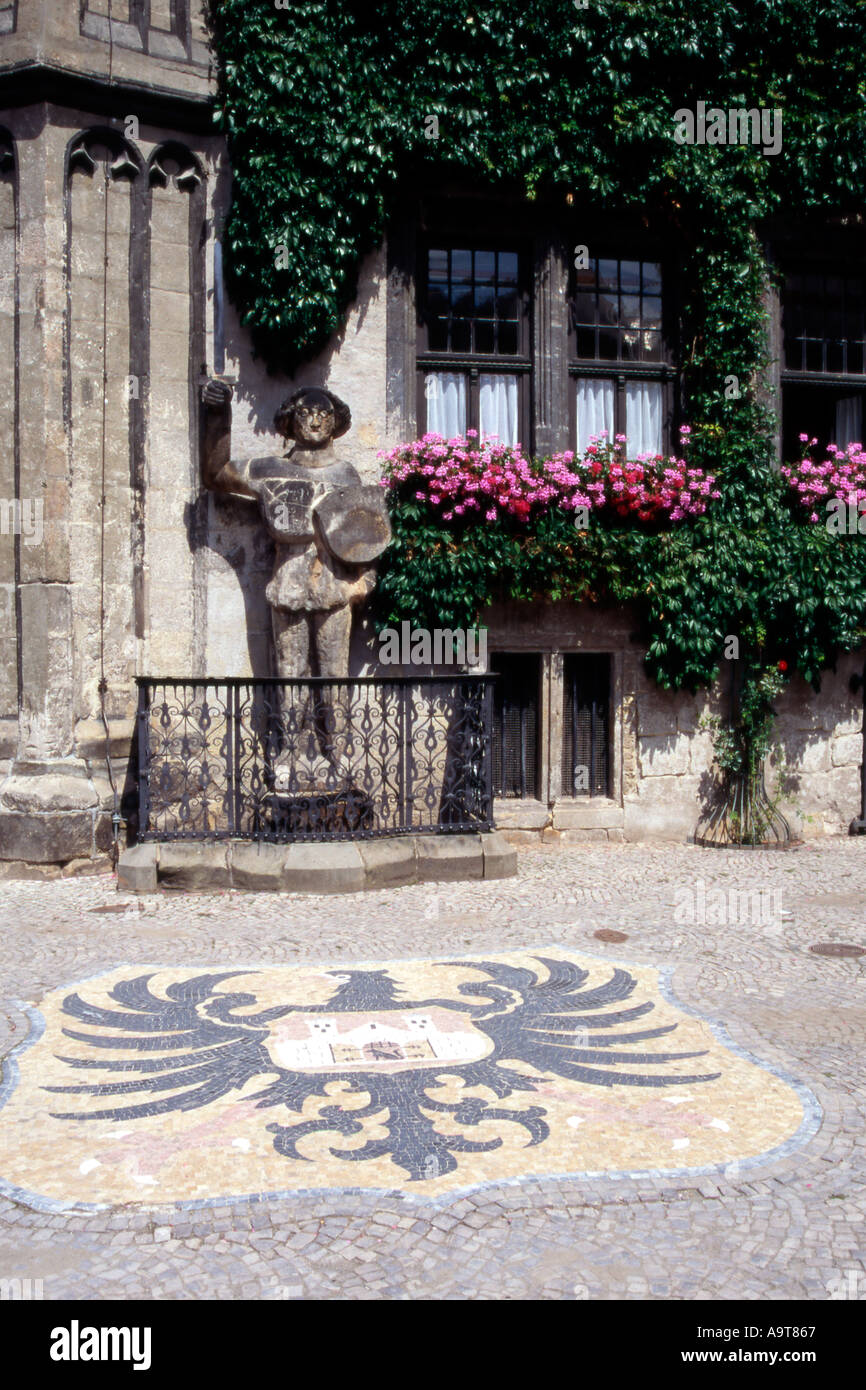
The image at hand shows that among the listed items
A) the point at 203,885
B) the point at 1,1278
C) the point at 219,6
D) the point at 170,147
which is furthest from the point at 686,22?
the point at 1,1278

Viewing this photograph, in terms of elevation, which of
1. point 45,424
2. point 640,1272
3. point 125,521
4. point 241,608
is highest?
point 45,424

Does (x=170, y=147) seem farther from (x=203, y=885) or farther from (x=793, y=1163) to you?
(x=793, y=1163)

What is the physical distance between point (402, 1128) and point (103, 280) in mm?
7063

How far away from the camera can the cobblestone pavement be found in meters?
2.88

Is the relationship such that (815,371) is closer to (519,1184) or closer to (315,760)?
(315,760)

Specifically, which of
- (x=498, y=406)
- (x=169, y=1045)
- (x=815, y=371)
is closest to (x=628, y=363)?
(x=498, y=406)

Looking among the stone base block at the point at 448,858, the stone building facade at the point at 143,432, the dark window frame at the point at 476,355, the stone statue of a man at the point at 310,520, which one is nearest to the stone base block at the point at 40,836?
the stone building facade at the point at 143,432

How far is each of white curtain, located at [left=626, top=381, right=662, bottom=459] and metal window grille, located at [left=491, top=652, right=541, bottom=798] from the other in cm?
220

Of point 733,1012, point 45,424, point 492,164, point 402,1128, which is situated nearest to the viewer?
point 402,1128

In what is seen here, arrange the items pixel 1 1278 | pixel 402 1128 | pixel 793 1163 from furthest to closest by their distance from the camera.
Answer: pixel 402 1128, pixel 793 1163, pixel 1 1278

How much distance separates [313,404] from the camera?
877 cm

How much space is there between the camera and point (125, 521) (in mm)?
8742

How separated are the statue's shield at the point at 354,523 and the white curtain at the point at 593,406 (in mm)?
2348

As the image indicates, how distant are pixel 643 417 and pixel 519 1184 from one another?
26.1 ft
